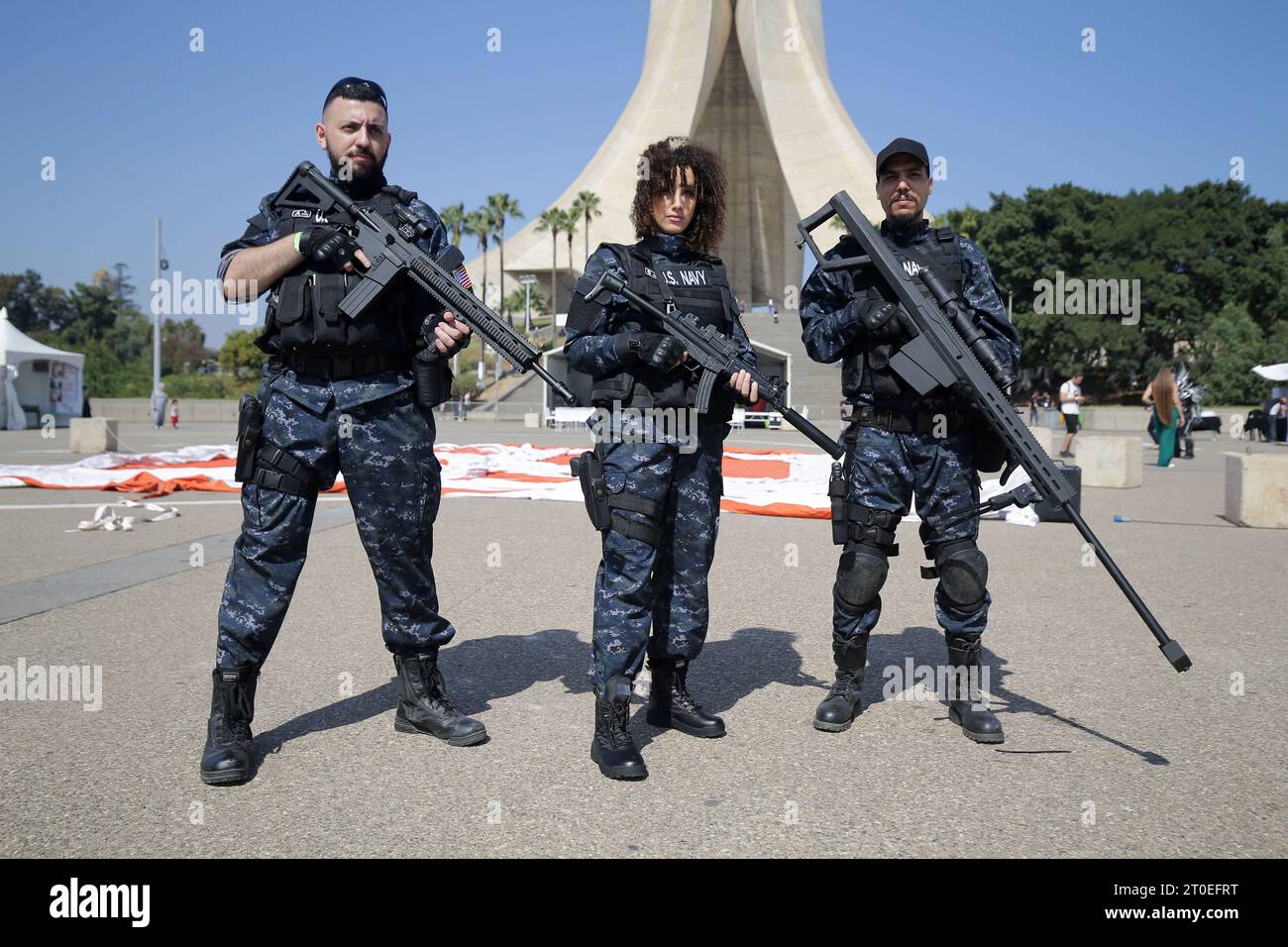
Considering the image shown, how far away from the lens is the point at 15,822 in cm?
257

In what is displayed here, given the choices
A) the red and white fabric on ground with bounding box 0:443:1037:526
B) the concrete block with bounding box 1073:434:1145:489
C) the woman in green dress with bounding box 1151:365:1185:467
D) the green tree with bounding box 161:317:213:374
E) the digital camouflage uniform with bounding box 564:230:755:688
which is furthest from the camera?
the green tree with bounding box 161:317:213:374

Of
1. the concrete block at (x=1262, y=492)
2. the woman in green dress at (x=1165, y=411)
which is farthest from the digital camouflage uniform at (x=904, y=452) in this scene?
the woman in green dress at (x=1165, y=411)

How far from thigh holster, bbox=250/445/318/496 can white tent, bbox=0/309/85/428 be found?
28254 millimetres

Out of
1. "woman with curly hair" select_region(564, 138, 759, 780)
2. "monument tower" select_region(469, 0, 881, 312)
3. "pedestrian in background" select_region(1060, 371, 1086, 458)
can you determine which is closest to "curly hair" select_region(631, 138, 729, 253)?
"woman with curly hair" select_region(564, 138, 759, 780)

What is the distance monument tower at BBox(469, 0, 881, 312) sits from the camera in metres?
66.8

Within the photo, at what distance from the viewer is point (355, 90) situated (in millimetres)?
3307

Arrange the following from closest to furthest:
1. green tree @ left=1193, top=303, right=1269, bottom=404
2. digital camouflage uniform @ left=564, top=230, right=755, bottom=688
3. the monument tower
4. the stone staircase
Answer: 1. digital camouflage uniform @ left=564, top=230, right=755, bottom=688
2. green tree @ left=1193, top=303, right=1269, bottom=404
3. the stone staircase
4. the monument tower

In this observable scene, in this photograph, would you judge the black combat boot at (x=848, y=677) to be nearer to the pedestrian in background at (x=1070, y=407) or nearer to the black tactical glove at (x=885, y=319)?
the black tactical glove at (x=885, y=319)

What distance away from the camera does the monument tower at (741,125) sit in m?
66.8

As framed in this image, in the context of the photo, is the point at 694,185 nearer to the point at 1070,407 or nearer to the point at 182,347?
the point at 1070,407

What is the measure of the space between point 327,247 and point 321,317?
0.22 meters

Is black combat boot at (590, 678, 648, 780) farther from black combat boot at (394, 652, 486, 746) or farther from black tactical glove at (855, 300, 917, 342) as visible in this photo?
black tactical glove at (855, 300, 917, 342)

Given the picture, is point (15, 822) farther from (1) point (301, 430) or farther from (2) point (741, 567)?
(2) point (741, 567)
